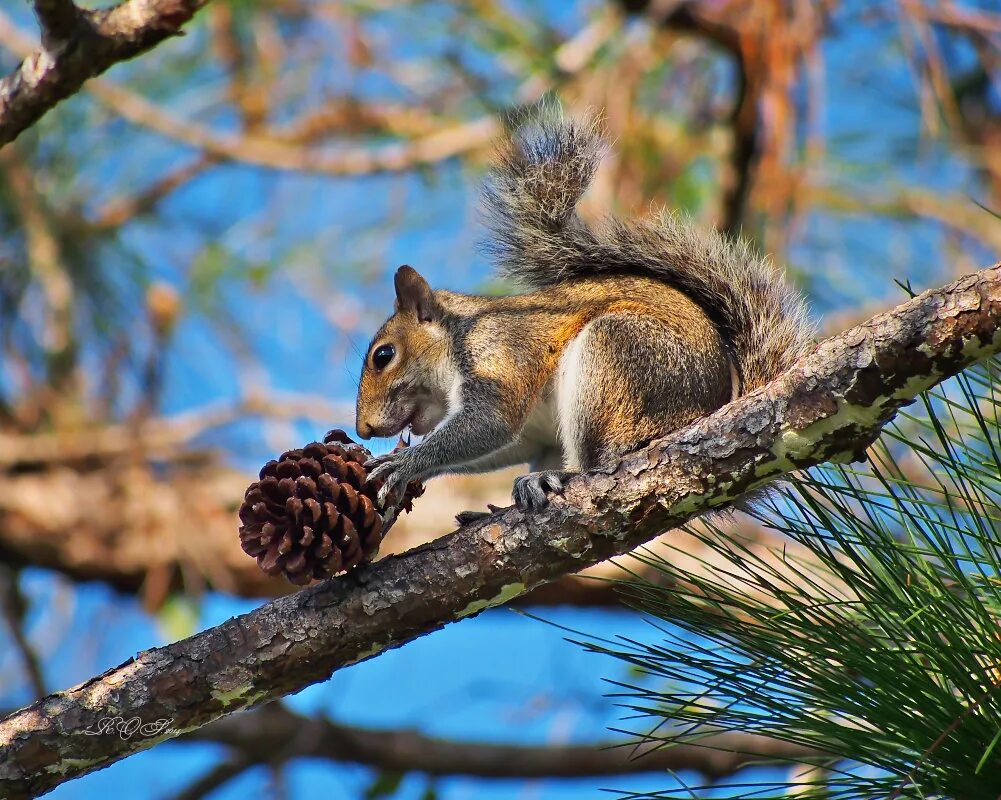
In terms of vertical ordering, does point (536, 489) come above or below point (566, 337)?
below

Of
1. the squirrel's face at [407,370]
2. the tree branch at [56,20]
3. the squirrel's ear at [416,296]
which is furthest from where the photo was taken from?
the squirrel's ear at [416,296]

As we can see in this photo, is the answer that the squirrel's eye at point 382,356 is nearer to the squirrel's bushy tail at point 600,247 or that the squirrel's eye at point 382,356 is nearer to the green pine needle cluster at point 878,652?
the squirrel's bushy tail at point 600,247

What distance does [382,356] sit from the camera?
86.6 inches

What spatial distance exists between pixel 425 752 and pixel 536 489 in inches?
56.2

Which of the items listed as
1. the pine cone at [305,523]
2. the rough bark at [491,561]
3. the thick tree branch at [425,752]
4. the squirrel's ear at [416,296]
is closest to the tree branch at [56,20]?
the pine cone at [305,523]

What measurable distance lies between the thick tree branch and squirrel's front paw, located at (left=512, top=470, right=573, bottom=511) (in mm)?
1226

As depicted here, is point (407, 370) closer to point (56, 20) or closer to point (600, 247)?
point (600, 247)

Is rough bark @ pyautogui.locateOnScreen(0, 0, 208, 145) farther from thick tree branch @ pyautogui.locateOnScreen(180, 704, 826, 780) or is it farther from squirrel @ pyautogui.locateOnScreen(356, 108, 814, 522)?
thick tree branch @ pyautogui.locateOnScreen(180, 704, 826, 780)

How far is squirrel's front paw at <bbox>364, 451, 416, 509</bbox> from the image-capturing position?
161 centimetres

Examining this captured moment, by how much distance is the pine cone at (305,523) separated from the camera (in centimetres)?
136

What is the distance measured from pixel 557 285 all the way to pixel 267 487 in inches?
36.8

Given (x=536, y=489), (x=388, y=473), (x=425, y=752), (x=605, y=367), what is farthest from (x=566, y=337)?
(x=425, y=752)

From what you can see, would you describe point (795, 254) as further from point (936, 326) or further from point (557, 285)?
point (936, 326)

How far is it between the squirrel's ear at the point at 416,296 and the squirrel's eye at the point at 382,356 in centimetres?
14
